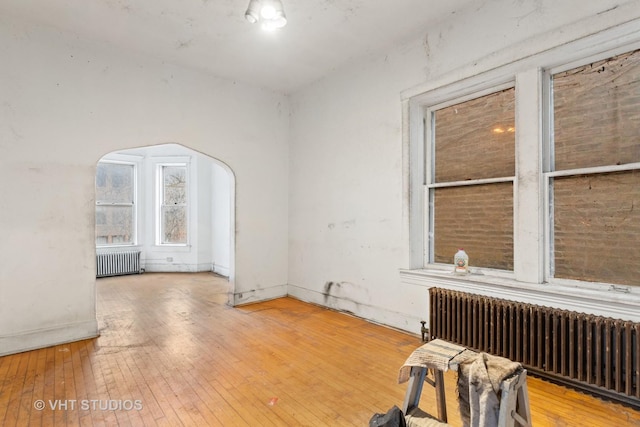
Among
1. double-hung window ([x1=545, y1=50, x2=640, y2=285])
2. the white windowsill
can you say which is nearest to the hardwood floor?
the white windowsill

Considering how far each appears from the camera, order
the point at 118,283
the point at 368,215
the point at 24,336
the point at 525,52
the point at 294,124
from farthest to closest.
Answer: the point at 118,283, the point at 294,124, the point at 368,215, the point at 24,336, the point at 525,52

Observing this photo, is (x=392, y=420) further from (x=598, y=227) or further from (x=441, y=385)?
(x=598, y=227)

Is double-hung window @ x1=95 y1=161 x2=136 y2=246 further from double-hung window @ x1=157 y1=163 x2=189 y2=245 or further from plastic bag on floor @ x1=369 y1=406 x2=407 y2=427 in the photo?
plastic bag on floor @ x1=369 y1=406 x2=407 y2=427

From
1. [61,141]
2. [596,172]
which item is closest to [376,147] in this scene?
[596,172]

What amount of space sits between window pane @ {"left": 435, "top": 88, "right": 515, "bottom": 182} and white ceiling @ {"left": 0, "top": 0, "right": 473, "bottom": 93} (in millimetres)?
972

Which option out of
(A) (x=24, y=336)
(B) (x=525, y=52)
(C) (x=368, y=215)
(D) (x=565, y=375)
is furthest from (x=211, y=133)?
(D) (x=565, y=375)

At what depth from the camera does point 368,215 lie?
4.24m

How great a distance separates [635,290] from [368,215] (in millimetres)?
2552

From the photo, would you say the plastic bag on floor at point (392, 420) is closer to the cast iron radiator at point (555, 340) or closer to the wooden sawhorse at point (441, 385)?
the wooden sawhorse at point (441, 385)

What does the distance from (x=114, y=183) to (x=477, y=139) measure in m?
7.77

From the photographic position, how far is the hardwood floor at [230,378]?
2207 millimetres

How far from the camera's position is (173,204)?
822 centimetres

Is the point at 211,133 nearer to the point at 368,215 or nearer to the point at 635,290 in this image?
the point at 368,215

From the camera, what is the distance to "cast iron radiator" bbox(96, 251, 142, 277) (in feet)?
23.9
